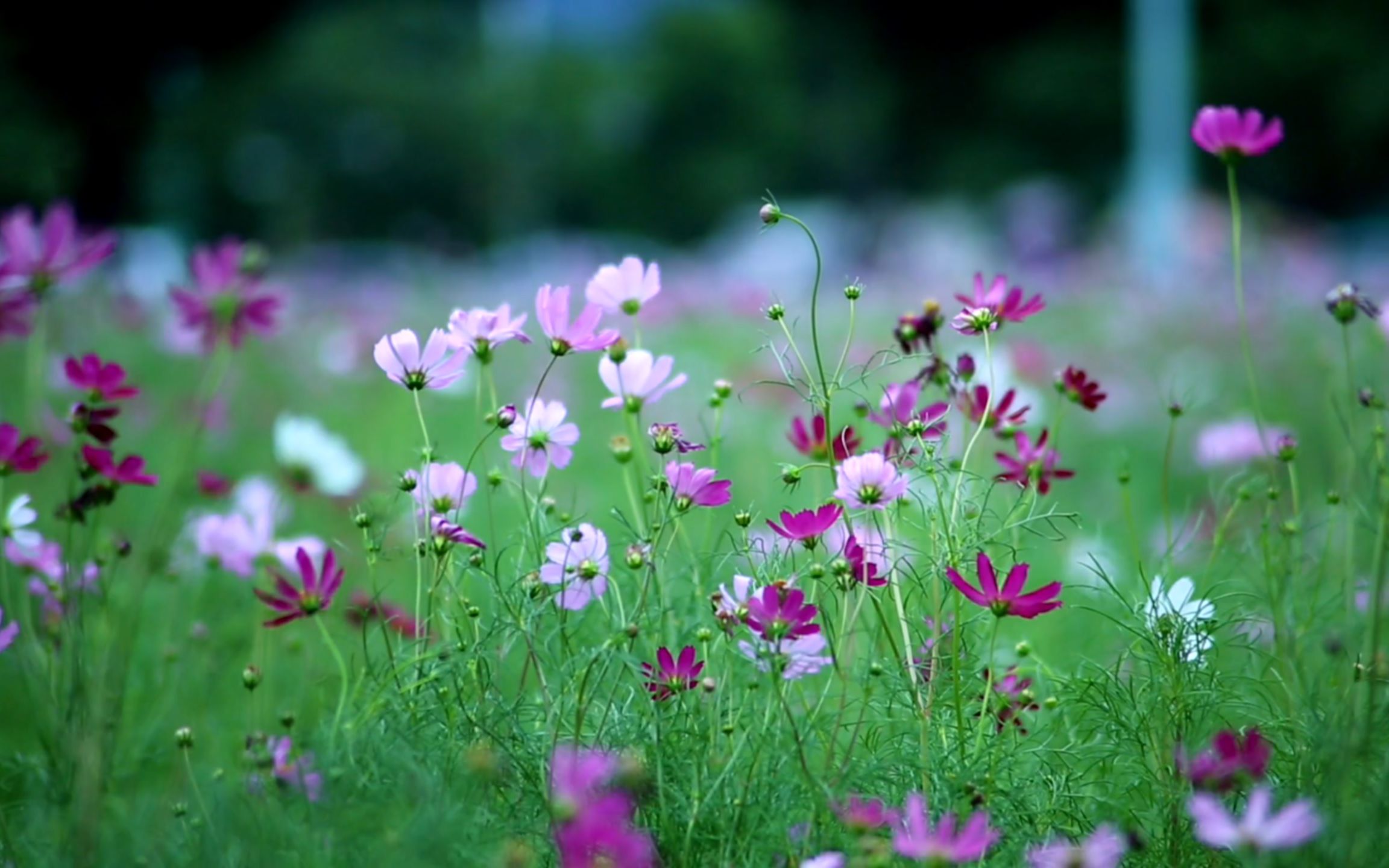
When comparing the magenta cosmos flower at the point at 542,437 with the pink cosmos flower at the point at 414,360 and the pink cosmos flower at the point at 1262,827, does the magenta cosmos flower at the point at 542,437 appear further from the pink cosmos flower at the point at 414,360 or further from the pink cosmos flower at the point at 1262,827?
the pink cosmos flower at the point at 1262,827

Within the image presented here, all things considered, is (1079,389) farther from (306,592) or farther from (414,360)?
(306,592)

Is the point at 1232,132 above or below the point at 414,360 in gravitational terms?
above

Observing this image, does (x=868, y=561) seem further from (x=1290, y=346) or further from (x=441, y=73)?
(x=441, y=73)

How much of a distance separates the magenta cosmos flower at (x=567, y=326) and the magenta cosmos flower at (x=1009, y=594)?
34 centimetres

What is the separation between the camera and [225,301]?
4.37 feet

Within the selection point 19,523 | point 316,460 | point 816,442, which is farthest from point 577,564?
point 316,460

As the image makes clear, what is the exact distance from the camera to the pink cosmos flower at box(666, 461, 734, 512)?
3.13 ft

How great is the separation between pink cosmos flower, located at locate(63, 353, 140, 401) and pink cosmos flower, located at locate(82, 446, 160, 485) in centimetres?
6

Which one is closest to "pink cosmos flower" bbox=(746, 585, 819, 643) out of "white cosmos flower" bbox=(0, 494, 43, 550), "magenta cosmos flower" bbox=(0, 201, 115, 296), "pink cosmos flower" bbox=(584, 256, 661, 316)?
"pink cosmos flower" bbox=(584, 256, 661, 316)

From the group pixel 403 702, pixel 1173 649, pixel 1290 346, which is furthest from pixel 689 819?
pixel 1290 346

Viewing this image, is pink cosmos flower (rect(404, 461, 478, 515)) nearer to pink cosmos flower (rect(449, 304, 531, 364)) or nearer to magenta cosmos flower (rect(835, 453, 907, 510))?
pink cosmos flower (rect(449, 304, 531, 364))

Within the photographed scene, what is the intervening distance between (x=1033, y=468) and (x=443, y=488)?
0.50 meters

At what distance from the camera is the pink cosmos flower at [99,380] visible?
44.9 inches

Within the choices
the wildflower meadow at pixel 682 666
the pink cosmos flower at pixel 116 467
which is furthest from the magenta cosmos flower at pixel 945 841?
the pink cosmos flower at pixel 116 467
